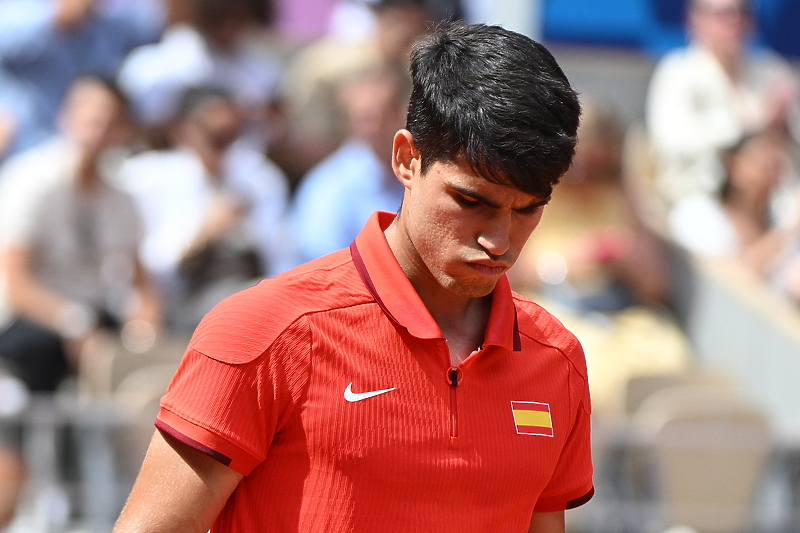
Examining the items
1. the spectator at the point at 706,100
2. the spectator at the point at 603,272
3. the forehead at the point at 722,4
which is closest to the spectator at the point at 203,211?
the spectator at the point at 603,272

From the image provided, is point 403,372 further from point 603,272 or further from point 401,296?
point 603,272

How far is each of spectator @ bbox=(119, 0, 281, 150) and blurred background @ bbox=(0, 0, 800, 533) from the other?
0.7 inches

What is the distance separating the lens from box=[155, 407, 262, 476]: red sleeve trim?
5.47 feet

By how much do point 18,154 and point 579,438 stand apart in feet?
16.9

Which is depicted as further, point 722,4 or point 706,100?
point 706,100

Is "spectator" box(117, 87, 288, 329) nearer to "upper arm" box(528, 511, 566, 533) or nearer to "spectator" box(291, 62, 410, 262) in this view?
"spectator" box(291, 62, 410, 262)

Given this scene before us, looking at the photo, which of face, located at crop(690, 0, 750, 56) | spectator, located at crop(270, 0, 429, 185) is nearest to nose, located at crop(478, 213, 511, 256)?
spectator, located at crop(270, 0, 429, 185)

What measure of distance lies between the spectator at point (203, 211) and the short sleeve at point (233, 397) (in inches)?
153

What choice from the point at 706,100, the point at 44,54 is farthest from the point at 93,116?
the point at 706,100

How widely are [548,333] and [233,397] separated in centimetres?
63

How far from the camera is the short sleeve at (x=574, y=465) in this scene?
6.67ft

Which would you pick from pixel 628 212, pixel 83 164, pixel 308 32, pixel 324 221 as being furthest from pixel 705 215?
pixel 83 164

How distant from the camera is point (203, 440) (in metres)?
1.67

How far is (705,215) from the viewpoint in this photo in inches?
270
